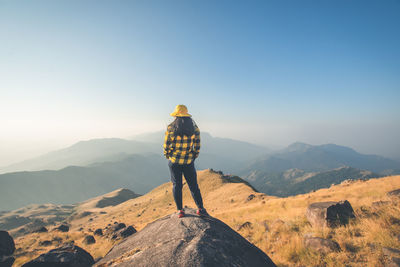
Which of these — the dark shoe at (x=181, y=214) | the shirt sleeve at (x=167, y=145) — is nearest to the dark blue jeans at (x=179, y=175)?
the dark shoe at (x=181, y=214)

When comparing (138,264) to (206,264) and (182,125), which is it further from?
(182,125)

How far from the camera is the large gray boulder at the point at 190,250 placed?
10.6 ft

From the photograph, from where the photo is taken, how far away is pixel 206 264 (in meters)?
3.04

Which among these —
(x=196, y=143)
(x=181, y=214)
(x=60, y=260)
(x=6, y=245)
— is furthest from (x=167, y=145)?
(x=6, y=245)

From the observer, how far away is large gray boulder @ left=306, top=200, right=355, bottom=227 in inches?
268

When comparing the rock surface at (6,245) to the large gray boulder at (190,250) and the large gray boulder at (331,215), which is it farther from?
the large gray boulder at (331,215)

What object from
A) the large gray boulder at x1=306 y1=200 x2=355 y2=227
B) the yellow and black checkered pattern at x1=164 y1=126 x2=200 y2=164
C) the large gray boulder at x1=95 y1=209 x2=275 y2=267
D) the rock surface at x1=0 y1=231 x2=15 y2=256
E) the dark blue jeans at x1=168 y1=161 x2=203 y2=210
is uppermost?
the yellow and black checkered pattern at x1=164 y1=126 x2=200 y2=164

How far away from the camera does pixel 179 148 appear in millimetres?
5660

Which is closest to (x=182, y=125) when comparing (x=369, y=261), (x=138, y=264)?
(x=138, y=264)

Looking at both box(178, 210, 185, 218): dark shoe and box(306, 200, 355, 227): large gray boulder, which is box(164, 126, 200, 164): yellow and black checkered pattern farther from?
box(306, 200, 355, 227): large gray boulder

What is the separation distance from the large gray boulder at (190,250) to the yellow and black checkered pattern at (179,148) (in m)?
1.89

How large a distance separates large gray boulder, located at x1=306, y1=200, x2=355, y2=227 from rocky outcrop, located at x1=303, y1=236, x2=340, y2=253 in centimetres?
190

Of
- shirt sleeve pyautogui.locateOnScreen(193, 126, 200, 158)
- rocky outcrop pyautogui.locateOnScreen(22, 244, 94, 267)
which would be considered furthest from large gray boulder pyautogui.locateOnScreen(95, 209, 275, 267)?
shirt sleeve pyautogui.locateOnScreen(193, 126, 200, 158)

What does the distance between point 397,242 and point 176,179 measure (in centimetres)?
621
